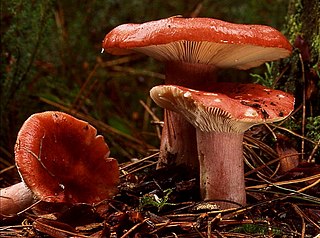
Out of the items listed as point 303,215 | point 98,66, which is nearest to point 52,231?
point 303,215

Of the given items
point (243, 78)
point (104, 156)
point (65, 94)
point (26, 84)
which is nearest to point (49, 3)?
point (26, 84)

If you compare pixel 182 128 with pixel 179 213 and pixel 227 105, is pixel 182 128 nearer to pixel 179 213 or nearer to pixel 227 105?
pixel 179 213

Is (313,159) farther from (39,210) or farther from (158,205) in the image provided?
(39,210)

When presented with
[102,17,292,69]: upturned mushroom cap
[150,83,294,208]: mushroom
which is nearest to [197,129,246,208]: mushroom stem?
[150,83,294,208]: mushroom

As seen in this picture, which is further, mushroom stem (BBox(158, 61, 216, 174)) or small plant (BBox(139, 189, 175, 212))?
mushroom stem (BBox(158, 61, 216, 174))

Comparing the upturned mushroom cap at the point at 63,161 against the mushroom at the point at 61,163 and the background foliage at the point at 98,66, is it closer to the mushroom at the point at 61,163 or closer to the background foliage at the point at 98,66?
the mushroom at the point at 61,163

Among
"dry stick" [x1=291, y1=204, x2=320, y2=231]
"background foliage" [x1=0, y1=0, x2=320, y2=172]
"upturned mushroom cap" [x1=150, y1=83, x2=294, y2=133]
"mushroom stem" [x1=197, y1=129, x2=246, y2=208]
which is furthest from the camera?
"background foliage" [x1=0, y1=0, x2=320, y2=172]

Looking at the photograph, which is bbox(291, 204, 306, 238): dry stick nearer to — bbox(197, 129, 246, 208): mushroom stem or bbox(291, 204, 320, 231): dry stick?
bbox(291, 204, 320, 231): dry stick

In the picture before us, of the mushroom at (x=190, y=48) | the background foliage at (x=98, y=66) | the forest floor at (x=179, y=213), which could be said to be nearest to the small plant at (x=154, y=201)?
the forest floor at (x=179, y=213)
